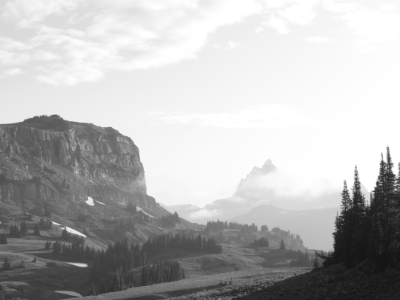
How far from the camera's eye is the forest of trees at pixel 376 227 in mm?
76062

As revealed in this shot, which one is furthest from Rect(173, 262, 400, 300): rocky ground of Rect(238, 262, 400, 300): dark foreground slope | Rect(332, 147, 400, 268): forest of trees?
Rect(332, 147, 400, 268): forest of trees

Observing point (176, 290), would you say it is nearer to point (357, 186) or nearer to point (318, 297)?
point (357, 186)

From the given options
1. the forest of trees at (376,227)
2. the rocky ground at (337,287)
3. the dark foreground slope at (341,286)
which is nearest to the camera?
the dark foreground slope at (341,286)

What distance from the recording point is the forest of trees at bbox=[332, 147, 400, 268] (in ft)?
250

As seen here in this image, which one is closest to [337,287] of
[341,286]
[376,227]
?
[341,286]

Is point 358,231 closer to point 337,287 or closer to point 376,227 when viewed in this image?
point 376,227

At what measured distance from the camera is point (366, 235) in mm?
85125

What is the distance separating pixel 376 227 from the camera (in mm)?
80188

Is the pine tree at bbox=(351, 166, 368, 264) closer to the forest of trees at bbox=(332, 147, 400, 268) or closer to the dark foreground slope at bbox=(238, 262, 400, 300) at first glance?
the forest of trees at bbox=(332, 147, 400, 268)

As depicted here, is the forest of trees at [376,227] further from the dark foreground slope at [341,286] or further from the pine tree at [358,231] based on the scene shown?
the dark foreground slope at [341,286]

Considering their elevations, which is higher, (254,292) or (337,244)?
(337,244)

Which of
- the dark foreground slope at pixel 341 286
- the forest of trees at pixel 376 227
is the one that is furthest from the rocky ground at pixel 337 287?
the forest of trees at pixel 376 227

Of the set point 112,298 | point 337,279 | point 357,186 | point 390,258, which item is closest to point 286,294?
point 337,279

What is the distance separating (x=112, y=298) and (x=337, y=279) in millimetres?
65730
